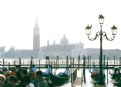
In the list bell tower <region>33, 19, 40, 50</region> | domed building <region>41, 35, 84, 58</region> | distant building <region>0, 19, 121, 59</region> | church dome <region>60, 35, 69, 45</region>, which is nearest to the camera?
distant building <region>0, 19, 121, 59</region>

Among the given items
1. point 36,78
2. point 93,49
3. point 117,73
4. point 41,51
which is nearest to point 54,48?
point 41,51

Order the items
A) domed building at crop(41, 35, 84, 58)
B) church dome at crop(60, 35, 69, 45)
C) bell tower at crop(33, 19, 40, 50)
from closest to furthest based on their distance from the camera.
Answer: domed building at crop(41, 35, 84, 58)
bell tower at crop(33, 19, 40, 50)
church dome at crop(60, 35, 69, 45)

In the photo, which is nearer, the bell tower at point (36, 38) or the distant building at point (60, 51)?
the distant building at point (60, 51)

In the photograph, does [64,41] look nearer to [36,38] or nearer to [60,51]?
[36,38]

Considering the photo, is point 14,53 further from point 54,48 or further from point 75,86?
point 75,86

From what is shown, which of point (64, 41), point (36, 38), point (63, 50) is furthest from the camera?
point (36, 38)

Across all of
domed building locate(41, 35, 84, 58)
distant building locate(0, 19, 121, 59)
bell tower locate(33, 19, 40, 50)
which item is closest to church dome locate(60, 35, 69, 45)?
distant building locate(0, 19, 121, 59)

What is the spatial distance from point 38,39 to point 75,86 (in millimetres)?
115254

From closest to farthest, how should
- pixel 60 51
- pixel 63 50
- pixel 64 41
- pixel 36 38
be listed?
pixel 63 50
pixel 60 51
pixel 64 41
pixel 36 38

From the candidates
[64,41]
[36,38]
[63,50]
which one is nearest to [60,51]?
[63,50]

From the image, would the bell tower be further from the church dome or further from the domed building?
the church dome

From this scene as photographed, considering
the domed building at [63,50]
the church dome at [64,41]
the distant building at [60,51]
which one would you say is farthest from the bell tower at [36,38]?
the church dome at [64,41]

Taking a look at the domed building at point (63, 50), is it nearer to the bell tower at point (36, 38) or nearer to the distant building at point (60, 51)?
the distant building at point (60, 51)

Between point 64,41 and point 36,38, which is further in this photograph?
point 36,38
